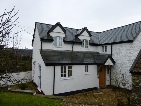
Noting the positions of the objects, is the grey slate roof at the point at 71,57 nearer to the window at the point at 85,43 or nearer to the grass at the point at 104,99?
the window at the point at 85,43

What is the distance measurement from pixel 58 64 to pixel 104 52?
923cm

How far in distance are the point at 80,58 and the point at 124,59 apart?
5674mm

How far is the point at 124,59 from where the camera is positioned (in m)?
21.5

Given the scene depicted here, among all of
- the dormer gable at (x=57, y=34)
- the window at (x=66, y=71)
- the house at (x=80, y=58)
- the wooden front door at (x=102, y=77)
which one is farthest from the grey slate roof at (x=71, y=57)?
the wooden front door at (x=102, y=77)

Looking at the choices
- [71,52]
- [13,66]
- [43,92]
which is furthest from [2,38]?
[71,52]

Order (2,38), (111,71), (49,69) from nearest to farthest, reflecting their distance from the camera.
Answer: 1. (2,38)
2. (49,69)
3. (111,71)

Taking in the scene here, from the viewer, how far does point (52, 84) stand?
59.0ft

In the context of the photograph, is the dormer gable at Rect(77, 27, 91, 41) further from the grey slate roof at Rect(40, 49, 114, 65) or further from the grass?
the grass

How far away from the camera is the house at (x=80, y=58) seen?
18469mm

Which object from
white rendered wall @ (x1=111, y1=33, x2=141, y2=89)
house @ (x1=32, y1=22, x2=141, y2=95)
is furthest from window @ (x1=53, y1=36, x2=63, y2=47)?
white rendered wall @ (x1=111, y1=33, x2=141, y2=89)

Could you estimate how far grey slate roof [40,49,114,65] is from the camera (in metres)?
18.5

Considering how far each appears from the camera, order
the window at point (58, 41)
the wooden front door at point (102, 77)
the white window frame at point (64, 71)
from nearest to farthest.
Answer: the white window frame at point (64, 71)
the window at point (58, 41)
the wooden front door at point (102, 77)

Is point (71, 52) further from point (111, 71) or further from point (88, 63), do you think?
point (111, 71)

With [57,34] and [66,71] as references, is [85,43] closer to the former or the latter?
[57,34]
